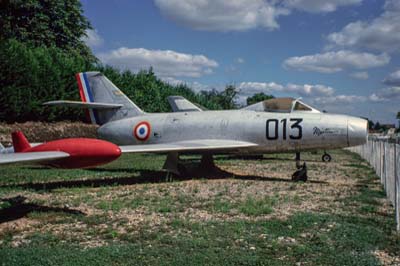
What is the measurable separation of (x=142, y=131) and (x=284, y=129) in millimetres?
4524

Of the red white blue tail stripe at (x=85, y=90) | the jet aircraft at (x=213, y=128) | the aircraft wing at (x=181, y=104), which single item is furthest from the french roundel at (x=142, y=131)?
the aircraft wing at (x=181, y=104)

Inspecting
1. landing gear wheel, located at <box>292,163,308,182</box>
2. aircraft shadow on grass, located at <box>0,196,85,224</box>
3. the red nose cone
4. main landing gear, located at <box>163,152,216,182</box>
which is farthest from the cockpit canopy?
aircraft shadow on grass, located at <box>0,196,85,224</box>

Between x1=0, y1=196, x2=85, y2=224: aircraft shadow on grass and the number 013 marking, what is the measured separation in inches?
235

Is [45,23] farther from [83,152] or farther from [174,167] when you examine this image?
[83,152]

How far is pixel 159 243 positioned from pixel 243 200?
3.13 meters

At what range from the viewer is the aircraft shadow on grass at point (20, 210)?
6383 mm

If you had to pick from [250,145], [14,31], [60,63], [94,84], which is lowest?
[250,145]

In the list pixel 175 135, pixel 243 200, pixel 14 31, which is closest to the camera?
pixel 243 200

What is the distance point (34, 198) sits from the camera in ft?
26.1

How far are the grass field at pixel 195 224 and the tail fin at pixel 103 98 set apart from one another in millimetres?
3870

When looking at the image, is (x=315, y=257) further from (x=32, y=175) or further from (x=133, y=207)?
(x=32, y=175)

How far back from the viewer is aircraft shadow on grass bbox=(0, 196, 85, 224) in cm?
638

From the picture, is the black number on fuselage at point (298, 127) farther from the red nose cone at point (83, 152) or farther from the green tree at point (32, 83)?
the green tree at point (32, 83)

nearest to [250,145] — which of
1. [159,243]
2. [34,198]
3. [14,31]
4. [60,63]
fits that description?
[34,198]
